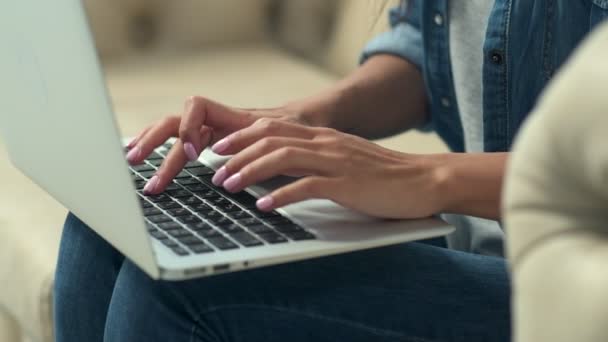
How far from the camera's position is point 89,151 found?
0.63 meters

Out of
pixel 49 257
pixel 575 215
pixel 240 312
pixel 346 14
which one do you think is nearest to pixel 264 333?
pixel 240 312

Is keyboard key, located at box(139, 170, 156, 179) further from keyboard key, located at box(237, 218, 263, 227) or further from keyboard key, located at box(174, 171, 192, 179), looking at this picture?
keyboard key, located at box(237, 218, 263, 227)

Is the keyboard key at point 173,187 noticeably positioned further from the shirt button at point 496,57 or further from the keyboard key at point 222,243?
the shirt button at point 496,57

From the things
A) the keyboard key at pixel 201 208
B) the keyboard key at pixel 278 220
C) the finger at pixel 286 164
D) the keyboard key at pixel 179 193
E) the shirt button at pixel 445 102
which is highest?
the finger at pixel 286 164

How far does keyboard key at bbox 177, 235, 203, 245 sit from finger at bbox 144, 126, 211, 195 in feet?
0.39

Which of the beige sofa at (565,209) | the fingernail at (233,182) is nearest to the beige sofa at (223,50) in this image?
the fingernail at (233,182)

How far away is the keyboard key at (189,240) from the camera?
2.09 feet

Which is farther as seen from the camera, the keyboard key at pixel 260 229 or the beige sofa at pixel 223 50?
the beige sofa at pixel 223 50

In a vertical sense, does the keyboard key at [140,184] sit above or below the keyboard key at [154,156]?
above

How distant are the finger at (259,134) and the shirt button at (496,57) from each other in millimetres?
239

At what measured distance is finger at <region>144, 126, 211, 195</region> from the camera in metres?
0.76

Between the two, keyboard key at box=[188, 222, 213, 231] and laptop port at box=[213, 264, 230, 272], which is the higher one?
laptop port at box=[213, 264, 230, 272]

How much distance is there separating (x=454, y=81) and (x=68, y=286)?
436 mm

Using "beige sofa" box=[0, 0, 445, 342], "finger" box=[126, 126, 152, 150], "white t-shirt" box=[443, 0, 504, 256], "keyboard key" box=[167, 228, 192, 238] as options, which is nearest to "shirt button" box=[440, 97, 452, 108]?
"white t-shirt" box=[443, 0, 504, 256]
